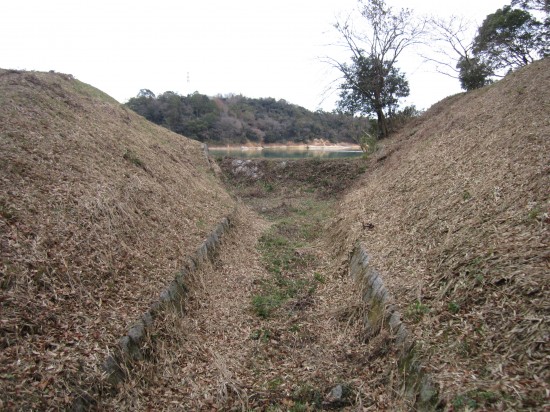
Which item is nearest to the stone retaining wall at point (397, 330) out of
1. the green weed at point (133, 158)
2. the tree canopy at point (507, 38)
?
the green weed at point (133, 158)

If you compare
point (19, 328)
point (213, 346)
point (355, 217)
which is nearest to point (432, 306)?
point (213, 346)

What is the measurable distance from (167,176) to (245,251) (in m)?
3.29

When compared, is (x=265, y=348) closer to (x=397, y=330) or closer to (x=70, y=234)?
(x=397, y=330)

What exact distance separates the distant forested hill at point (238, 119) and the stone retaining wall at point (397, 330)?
37.4 metres

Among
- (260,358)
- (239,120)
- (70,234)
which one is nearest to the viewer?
(260,358)

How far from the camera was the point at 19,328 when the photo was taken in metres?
3.67

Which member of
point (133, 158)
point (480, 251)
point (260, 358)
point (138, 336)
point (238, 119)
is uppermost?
point (238, 119)

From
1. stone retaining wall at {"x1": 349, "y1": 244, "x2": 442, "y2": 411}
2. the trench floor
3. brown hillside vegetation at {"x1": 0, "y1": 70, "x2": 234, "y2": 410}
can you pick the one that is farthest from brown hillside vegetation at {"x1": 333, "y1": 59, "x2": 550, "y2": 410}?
brown hillside vegetation at {"x1": 0, "y1": 70, "x2": 234, "y2": 410}

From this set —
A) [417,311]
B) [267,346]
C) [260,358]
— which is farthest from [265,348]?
[417,311]

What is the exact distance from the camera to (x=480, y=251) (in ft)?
15.4

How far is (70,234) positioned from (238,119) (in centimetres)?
5562

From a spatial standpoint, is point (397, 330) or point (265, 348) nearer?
point (397, 330)

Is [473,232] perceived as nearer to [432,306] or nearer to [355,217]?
[432,306]

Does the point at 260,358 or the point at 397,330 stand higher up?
the point at 397,330
